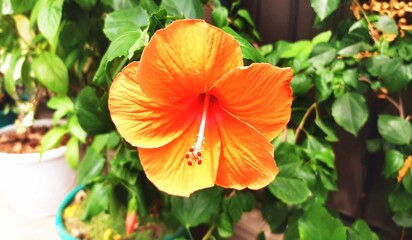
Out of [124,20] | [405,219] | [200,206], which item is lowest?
[405,219]

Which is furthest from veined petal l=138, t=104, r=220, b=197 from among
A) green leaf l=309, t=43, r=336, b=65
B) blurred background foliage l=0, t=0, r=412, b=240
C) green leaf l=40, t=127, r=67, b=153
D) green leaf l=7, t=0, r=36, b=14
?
green leaf l=40, t=127, r=67, b=153

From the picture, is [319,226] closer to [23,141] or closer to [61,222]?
[61,222]

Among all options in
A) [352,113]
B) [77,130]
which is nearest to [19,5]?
[77,130]

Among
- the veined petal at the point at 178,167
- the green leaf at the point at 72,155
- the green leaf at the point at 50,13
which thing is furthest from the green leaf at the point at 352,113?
the green leaf at the point at 72,155

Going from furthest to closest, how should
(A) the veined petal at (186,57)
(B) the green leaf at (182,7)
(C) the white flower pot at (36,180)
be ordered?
1. (C) the white flower pot at (36,180)
2. (B) the green leaf at (182,7)
3. (A) the veined petal at (186,57)

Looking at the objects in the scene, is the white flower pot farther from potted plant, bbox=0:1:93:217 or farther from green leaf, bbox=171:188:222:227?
green leaf, bbox=171:188:222:227

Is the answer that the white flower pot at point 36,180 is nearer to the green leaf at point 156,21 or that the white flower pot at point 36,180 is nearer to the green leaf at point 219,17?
the green leaf at point 219,17
